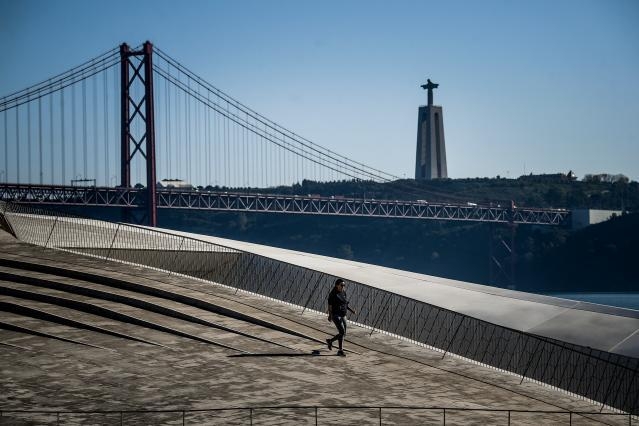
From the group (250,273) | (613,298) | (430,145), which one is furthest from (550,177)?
(250,273)

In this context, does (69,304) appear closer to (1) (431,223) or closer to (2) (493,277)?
(2) (493,277)

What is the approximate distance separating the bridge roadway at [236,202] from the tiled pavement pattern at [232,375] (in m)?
44.7

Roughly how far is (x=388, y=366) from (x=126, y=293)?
6678mm

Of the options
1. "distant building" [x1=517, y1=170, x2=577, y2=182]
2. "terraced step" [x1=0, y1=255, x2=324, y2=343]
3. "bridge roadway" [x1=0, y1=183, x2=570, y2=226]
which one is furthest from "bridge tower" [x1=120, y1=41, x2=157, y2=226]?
"distant building" [x1=517, y1=170, x2=577, y2=182]

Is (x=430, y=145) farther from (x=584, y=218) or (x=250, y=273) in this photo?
(x=250, y=273)

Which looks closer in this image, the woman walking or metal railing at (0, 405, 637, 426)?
metal railing at (0, 405, 637, 426)

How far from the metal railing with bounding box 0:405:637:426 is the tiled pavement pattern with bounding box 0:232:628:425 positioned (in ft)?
0.08

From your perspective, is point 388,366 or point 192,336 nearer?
point 388,366

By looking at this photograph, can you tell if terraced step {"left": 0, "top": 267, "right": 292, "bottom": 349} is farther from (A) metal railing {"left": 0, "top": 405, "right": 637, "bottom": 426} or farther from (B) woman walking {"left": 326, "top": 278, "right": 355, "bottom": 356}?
(A) metal railing {"left": 0, "top": 405, "right": 637, "bottom": 426}

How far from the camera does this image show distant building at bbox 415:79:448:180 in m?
152

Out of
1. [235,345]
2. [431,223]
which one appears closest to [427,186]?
[431,223]

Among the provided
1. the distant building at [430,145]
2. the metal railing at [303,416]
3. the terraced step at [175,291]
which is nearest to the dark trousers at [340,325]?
the terraced step at [175,291]

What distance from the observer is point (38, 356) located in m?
14.5

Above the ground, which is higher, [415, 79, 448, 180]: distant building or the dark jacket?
[415, 79, 448, 180]: distant building
